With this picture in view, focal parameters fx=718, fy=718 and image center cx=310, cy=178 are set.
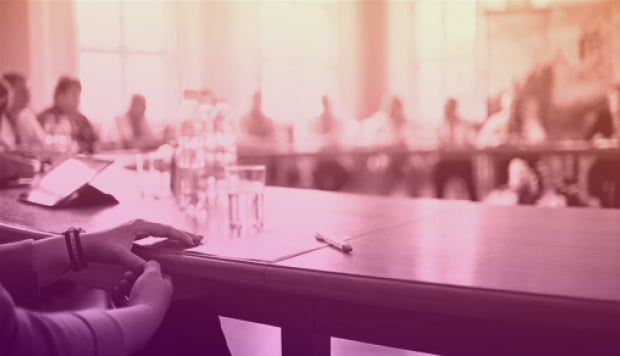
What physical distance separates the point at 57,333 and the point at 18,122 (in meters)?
5.24

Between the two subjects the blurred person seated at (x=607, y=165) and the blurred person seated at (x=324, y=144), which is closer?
the blurred person seated at (x=607, y=165)

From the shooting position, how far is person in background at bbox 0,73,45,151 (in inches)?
210

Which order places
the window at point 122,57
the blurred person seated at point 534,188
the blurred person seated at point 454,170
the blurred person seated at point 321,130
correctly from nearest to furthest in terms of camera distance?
the blurred person seated at point 534,188 → the blurred person seated at point 454,170 → the window at point 122,57 → the blurred person seated at point 321,130

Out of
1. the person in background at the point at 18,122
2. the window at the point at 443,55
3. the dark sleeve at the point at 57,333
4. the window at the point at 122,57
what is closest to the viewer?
the dark sleeve at the point at 57,333

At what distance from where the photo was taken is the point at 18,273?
107 cm

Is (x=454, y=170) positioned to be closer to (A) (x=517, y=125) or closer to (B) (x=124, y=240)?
(A) (x=517, y=125)

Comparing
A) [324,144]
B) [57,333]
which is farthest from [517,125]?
[57,333]

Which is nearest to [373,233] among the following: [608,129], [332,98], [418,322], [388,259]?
[388,259]

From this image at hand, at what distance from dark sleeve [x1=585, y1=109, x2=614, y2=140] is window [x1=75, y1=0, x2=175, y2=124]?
4301 mm

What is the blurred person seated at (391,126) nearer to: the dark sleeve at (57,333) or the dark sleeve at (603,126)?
the dark sleeve at (603,126)

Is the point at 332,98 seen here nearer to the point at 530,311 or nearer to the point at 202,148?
the point at 202,148

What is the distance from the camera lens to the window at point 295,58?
8398 mm

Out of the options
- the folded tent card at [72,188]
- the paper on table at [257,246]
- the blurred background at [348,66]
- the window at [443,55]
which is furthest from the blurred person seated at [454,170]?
the paper on table at [257,246]

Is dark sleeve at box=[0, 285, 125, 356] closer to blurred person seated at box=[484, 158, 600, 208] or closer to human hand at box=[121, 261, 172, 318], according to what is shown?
human hand at box=[121, 261, 172, 318]
